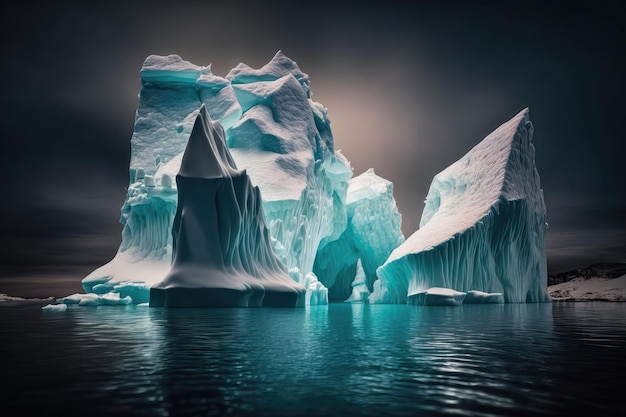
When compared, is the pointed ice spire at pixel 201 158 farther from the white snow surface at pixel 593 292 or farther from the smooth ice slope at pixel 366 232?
the white snow surface at pixel 593 292

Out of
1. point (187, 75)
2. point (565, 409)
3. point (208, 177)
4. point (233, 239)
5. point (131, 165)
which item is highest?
point (187, 75)

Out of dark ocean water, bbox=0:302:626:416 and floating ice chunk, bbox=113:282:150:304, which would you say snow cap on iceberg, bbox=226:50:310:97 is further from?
dark ocean water, bbox=0:302:626:416

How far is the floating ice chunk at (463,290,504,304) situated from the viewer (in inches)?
1099

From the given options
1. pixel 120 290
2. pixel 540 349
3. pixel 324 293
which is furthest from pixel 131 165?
pixel 540 349

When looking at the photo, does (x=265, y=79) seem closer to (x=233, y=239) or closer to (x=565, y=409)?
(x=233, y=239)

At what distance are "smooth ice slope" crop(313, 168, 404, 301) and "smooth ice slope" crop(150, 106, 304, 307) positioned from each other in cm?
2063

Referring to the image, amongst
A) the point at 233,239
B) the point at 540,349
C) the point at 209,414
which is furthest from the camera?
the point at 233,239

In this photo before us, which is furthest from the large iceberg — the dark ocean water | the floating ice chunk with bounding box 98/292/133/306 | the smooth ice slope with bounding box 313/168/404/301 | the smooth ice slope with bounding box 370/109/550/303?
the dark ocean water

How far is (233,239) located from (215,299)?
2.44 meters

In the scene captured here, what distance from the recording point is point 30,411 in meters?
3.90

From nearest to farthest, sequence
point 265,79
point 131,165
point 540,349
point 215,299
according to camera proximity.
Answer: point 540,349 < point 215,299 < point 131,165 < point 265,79

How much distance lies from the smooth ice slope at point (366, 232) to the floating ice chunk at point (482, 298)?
550 inches

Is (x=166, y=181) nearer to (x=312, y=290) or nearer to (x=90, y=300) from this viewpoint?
(x=90, y=300)

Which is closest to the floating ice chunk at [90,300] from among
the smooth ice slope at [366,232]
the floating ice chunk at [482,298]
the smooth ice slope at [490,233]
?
the smooth ice slope at [490,233]
